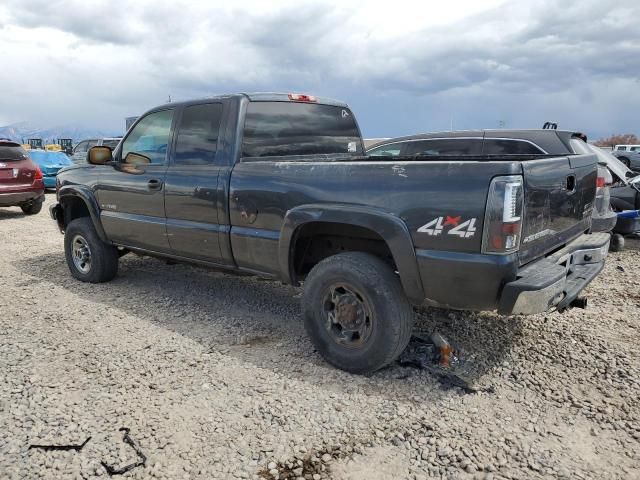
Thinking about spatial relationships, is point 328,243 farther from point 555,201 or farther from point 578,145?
point 578,145

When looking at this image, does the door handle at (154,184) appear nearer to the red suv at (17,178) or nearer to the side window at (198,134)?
the side window at (198,134)

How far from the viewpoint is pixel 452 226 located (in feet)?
9.27

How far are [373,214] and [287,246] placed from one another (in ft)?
2.59

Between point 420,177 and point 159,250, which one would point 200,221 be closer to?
point 159,250

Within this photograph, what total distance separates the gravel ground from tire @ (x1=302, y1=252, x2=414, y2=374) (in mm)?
176

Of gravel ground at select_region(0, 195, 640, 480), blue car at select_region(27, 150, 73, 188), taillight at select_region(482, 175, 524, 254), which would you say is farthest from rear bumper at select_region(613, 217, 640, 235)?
blue car at select_region(27, 150, 73, 188)

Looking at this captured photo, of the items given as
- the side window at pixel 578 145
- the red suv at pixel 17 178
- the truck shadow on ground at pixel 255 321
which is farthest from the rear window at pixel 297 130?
the red suv at pixel 17 178

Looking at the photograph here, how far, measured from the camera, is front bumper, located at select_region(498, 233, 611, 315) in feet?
9.03

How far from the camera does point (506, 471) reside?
2461 mm

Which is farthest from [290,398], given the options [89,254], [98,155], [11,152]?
[11,152]

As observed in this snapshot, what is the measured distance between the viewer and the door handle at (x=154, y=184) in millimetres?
4590

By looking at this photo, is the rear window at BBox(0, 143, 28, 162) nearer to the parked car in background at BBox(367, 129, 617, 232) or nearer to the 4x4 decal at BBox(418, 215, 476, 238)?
the parked car in background at BBox(367, 129, 617, 232)

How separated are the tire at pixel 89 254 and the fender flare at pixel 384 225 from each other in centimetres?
297

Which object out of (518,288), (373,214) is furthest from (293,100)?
(518,288)
